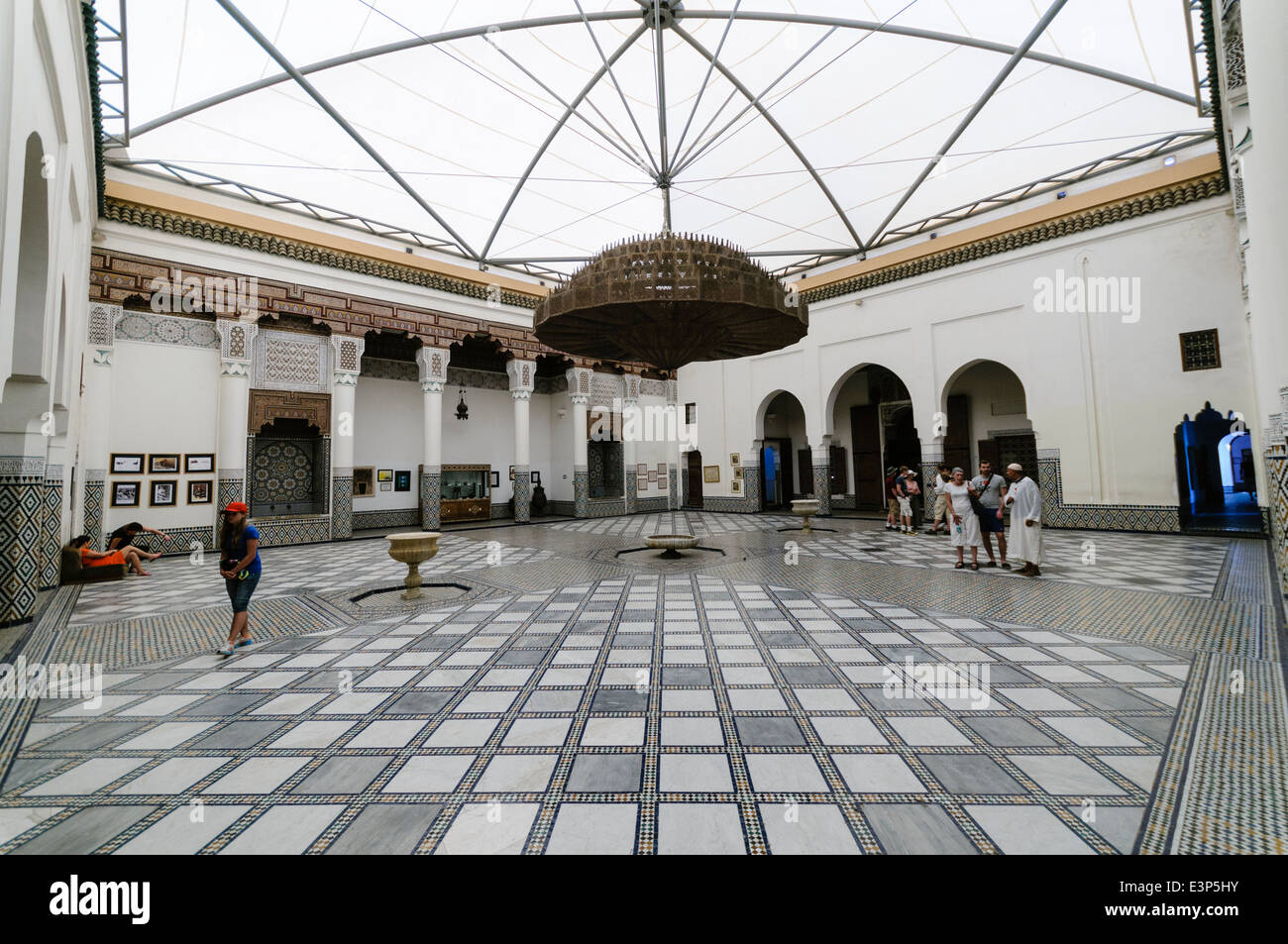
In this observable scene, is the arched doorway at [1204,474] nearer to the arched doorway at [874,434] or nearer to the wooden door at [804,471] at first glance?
the arched doorway at [874,434]

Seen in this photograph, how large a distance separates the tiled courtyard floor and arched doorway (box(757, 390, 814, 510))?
10850 millimetres

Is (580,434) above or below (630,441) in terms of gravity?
above

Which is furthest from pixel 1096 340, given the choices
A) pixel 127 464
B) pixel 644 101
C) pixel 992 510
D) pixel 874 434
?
pixel 127 464

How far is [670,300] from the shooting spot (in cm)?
538

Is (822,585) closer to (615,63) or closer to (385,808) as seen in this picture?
(385,808)

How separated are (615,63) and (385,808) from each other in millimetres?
10882

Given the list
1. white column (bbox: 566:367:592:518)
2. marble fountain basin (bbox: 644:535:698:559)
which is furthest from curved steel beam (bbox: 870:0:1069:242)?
marble fountain basin (bbox: 644:535:698:559)

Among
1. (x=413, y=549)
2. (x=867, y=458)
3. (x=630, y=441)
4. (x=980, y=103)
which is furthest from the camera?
(x=630, y=441)

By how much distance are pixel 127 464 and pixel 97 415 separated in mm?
757

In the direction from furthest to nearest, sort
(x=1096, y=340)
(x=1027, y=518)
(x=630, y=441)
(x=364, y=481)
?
1. (x=630, y=441)
2. (x=364, y=481)
3. (x=1096, y=340)
4. (x=1027, y=518)

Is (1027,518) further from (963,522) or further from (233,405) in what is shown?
(233,405)

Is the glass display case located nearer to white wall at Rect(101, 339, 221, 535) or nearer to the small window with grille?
white wall at Rect(101, 339, 221, 535)

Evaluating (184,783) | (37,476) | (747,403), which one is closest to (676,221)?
(747,403)

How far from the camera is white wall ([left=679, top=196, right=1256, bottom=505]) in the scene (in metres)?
7.97
